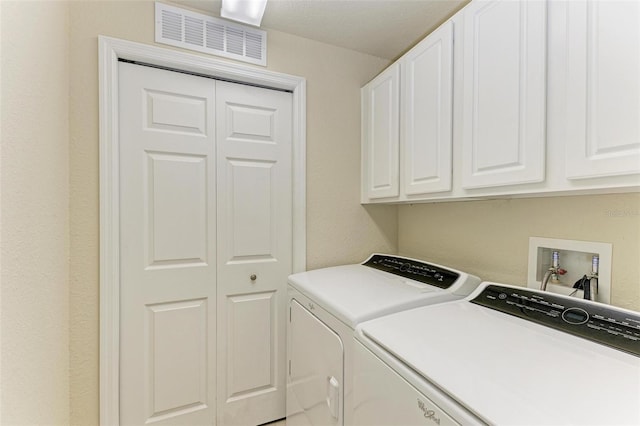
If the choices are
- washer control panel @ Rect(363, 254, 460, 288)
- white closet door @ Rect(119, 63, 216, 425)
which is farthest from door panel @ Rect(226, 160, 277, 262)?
washer control panel @ Rect(363, 254, 460, 288)

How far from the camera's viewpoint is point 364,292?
135 cm

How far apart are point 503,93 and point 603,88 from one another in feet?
1.00

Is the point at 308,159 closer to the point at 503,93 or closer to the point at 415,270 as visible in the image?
the point at 415,270

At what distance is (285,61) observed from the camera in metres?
1.86

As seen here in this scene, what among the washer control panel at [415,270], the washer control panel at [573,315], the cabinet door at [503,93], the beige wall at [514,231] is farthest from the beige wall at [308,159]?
the washer control panel at [573,315]

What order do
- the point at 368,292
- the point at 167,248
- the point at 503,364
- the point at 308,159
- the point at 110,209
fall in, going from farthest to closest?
the point at 308,159 → the point at 167,248 → the point at 110,209 → the point at 368,292 → the point at 503,364

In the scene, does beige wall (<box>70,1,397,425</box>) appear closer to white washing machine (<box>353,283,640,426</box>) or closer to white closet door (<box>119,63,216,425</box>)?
white closet door (<box>119,63,216,425</box>)

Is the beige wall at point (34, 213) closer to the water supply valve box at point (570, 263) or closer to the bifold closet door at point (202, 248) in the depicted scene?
the bifold closet door at point (202, 248)

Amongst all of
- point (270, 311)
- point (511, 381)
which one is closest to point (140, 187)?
point (270, 311)

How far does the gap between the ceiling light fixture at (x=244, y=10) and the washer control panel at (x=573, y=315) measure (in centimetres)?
177

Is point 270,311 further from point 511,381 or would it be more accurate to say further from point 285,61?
point 285,61

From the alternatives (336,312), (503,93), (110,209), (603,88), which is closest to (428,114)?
(503,93)

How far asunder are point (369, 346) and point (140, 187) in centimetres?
142

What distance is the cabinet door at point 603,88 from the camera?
76cm
